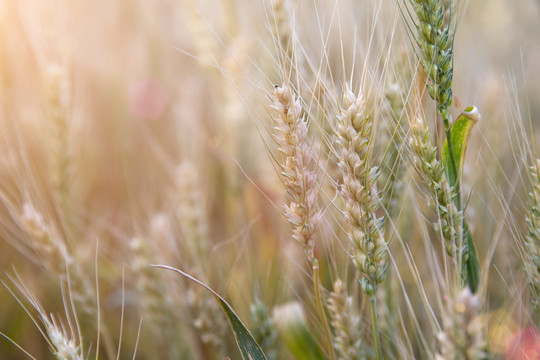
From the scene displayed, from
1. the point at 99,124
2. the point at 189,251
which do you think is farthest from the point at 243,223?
the point at 99,124

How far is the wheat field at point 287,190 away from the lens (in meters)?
0.49

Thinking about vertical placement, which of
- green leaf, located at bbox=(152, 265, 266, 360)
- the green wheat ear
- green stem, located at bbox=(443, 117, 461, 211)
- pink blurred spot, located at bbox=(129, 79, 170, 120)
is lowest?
green leaf, located at bbox=(152, 265, 266, 360)

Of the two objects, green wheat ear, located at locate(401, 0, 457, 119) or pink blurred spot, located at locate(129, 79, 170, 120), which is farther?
pink blurred spot, located at locate(129, 79, 170, 120)

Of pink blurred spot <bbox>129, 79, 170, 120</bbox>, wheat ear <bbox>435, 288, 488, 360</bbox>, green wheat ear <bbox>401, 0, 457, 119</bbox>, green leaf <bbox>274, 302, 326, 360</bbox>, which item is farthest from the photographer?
pink blurred spot <bbox>129, 79, 170, 120</bbox>

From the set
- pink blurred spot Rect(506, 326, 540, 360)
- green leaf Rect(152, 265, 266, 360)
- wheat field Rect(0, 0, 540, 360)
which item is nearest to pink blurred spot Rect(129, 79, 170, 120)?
wheat field Rect(0, 0, 540, 360)

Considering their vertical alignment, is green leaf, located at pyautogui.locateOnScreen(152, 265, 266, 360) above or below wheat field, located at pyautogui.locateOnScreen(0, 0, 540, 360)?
below

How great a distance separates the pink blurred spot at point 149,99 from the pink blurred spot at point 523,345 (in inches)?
50.9

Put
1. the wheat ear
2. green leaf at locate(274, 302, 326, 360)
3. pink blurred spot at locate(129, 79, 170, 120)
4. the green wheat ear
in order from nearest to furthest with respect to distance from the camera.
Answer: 1. the wheat ear
2. the green wheat ear
3. green leaf at locate(274, 302, 326, 360)
4. pink blurred spot at locate(129, 79, 170, 120)

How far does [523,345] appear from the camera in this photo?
1.85 feet

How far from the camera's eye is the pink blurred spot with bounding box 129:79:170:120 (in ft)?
4.94

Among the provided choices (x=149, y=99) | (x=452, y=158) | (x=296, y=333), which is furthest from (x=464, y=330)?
(x=149, y=99)

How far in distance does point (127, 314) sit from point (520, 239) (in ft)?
3.04

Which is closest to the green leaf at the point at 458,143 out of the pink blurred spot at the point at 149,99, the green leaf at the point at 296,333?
the green leaf at the point at 296,333

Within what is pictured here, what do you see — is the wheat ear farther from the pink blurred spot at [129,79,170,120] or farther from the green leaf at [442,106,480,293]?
the pink blurred spot at [129,79,170,120]
